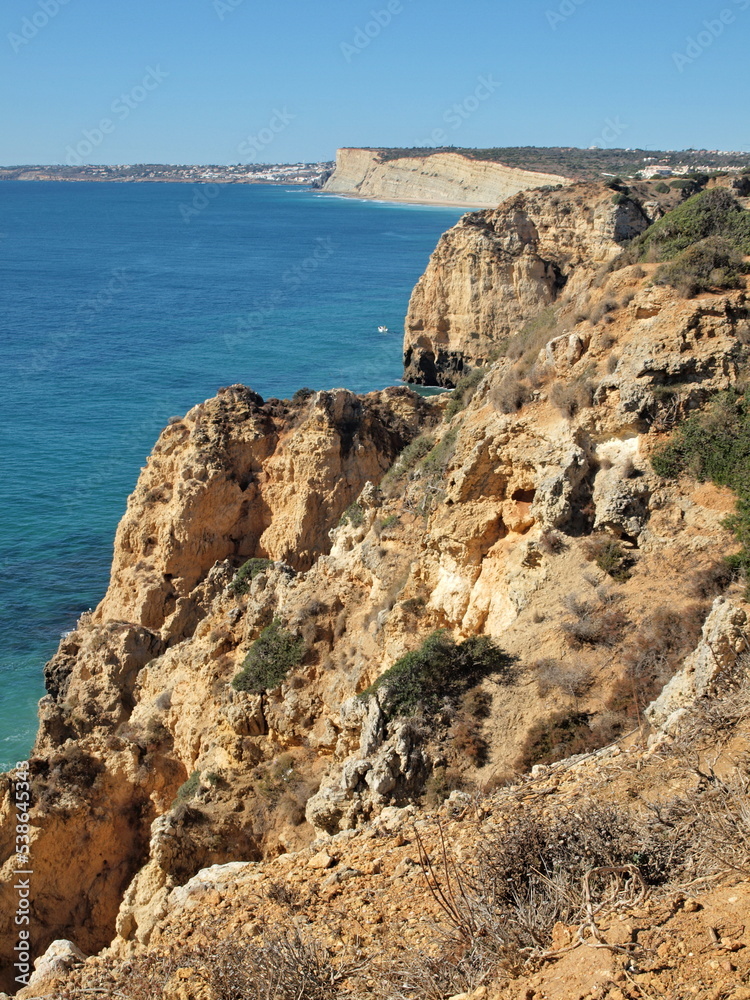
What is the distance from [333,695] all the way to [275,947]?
23.2ft

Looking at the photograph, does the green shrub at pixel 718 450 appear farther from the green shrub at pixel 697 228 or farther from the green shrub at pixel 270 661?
the green shrub at pixel 270 661

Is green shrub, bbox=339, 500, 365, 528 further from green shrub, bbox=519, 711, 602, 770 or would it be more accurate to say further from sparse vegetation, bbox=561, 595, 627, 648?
green shrub, bbox=519, 711, 602, 770

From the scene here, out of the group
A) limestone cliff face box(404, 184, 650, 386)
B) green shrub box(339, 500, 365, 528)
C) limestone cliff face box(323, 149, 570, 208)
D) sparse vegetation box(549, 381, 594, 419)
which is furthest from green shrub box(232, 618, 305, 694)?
limestone cliff face box(323, 149, 570, 208)

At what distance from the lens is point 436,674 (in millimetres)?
10195

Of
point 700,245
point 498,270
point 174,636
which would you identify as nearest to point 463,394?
point 700,245

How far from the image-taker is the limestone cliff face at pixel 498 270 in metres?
48.2

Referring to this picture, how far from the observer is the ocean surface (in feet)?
93.5

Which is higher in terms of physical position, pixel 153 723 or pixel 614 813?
pixel 614 813

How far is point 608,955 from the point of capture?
14.7 ft

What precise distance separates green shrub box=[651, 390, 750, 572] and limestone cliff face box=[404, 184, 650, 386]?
37.5 meters

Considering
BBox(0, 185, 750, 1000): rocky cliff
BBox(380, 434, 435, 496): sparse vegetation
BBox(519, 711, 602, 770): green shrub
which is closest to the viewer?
BBox(0, 185, 750, 1000): rocky cliff

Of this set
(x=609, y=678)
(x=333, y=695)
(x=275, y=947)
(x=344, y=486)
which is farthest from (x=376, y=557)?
(x=275, y=947)

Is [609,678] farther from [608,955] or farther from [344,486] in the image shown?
[344,486]

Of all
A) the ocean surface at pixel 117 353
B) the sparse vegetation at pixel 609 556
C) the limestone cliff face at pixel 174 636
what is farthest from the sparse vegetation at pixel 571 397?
the ocean surface at pixel 117 353
